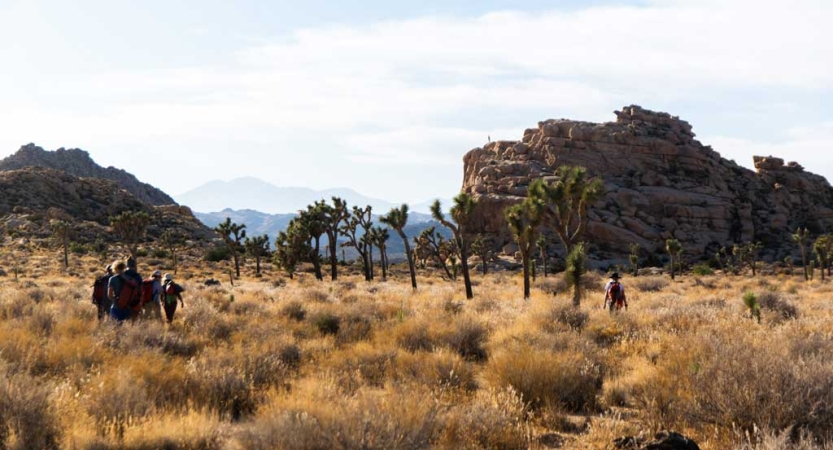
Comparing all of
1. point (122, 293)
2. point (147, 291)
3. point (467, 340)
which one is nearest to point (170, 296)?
point (147, 291)

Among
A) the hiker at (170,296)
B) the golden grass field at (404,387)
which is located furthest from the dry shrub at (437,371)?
the hiker at (170,296)

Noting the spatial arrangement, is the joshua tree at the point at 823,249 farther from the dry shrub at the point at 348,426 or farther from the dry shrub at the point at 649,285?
the dry shrub at the point at 348,426

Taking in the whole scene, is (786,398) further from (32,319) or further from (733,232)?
(733,232)

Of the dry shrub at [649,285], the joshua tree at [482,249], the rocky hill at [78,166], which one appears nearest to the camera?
the dry shrub at [649,285]

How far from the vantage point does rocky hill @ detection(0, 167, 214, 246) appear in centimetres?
7844

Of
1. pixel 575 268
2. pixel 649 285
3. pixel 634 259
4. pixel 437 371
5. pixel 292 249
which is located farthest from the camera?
pixel 634 259

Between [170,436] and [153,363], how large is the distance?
2.86 m

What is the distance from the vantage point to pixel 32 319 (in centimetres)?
1134

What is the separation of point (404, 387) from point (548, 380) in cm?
231

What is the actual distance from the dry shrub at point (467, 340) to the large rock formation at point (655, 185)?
295 feet

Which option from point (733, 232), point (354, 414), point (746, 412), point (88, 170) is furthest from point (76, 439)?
point (88, 170)

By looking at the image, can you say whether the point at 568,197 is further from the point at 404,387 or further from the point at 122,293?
the point at 404,387

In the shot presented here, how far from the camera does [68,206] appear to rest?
90.2 metres

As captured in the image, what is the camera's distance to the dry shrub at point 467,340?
432 inches
